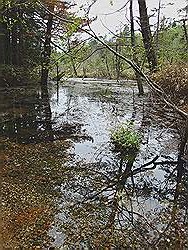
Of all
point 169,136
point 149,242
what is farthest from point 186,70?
point 149,242

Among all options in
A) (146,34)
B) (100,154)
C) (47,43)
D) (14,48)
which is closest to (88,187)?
(100,154)

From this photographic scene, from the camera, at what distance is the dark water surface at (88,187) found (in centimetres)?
192

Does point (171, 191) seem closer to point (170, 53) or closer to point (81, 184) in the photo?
point (81, 184)

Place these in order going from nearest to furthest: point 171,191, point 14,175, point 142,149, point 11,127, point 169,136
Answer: point 171,191
point 14,175
point 142,149
point 169,136
point 11,127

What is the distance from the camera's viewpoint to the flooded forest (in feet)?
6.51

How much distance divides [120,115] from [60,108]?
1.15m

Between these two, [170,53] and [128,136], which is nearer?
A: [128,136]

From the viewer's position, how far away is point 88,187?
255 centimetres

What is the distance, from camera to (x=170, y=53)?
16.1 ft

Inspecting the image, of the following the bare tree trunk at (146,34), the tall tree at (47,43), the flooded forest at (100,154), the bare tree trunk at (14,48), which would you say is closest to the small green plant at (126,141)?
the flooded forest at (100,154)

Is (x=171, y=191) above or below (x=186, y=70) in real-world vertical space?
below

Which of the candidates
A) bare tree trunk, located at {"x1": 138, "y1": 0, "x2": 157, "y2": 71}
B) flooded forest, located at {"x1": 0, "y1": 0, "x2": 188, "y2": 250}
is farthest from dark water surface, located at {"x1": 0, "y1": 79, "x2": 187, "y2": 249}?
bare tree trunk, located at {"x1": 138, "y1": 0, "x2": 157, "y2": 71}

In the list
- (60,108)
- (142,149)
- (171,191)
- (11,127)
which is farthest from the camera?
(60,108)

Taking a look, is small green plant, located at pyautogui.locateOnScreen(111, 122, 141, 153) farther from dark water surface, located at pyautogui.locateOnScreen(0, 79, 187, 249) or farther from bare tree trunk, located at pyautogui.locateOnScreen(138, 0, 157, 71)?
bare tree trunk, located at pyautogui.locateOnScreen(138, 0, 157, 71)
